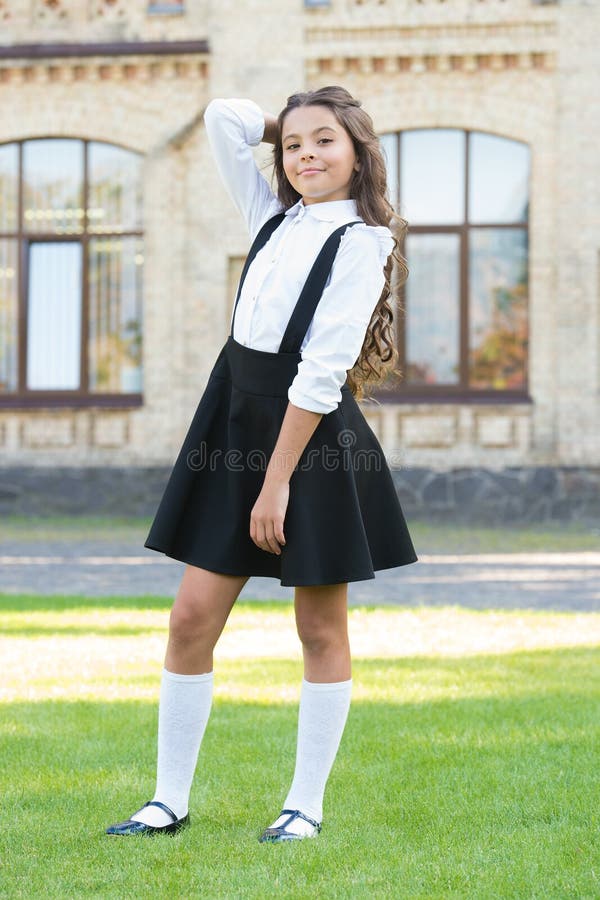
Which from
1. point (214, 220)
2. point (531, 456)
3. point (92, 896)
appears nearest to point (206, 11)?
point (214, 220)

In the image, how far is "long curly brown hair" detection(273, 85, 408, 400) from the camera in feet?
12.6

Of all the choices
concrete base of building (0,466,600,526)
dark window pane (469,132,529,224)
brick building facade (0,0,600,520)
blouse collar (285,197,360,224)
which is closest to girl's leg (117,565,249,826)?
blouse collar (285,197,360,224)

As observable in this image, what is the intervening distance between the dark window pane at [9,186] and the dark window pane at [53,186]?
133mm

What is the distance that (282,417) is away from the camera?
371cm

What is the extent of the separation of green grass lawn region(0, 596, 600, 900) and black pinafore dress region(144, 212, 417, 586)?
0.75 metres

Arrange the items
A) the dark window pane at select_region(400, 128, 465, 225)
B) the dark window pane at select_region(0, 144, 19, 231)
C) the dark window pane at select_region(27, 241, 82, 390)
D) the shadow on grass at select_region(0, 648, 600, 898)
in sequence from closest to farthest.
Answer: the shadow on grass at select_region(0, 648, 600, 898) → the dark window pane at select_region(400, 128, 465, 225) → the dark window pane at select_region(0, 144, 19, 231) → the dark window pane at select_region(27, 241, 82, 390)

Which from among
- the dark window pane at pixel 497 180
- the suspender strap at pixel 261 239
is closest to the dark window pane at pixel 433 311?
the dark window pane at pixel 497 180

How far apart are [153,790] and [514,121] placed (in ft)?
46.7

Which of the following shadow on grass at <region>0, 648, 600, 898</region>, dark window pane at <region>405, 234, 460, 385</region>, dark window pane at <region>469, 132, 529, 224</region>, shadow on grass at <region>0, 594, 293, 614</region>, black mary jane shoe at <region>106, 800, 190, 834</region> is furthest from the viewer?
dark window pane at <region>405, 234, 460, 385</region>

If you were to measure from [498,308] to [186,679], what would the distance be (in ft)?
46.7

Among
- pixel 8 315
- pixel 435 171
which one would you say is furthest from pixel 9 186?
pixel 435 171

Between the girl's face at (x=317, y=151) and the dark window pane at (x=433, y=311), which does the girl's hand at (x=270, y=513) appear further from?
the dark window pane at (x=433, y=311)

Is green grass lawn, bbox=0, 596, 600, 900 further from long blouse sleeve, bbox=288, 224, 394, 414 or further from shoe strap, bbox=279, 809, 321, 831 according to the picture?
long blouse sleeve, bbox=288, 224, 394, 414

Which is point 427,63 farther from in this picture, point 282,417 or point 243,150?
point 282,417
